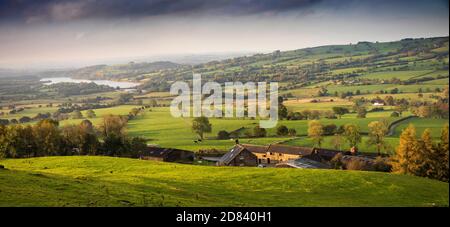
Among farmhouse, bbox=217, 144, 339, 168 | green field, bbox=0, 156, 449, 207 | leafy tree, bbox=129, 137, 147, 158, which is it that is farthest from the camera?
leafy tree, bbox=129, 137, 147, 158

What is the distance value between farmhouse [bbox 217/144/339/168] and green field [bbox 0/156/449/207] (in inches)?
601

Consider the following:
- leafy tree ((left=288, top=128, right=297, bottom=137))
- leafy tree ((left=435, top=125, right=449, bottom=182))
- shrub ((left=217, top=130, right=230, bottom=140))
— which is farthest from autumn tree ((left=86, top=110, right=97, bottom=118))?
leafy tree ((left=435, top=125, right=449, bottom=182))

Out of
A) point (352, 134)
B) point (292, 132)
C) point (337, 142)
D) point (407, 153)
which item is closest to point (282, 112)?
point (292, 132)

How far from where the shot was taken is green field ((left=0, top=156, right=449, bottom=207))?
681 inches

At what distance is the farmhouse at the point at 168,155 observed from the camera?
164 feet

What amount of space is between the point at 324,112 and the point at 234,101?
1407 cm

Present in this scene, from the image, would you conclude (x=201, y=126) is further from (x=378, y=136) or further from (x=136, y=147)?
(x=378, y=136)

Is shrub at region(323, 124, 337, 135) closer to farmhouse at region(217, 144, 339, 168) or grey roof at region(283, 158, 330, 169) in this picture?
farmhouse at region(217, 144, 339, 168)

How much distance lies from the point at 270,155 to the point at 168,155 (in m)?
11.5

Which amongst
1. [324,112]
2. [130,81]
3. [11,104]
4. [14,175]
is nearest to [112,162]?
[14,175]

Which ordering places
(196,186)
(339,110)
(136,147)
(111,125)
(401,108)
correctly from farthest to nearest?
(339,110) < (401,108) < (111,125) < (136,147) < (196,186)

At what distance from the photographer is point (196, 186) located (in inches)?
981

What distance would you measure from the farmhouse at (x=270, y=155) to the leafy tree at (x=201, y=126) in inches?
324
